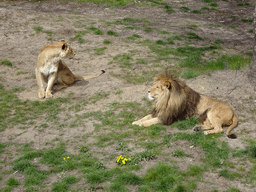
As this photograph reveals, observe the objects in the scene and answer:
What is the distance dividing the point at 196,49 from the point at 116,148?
797cm

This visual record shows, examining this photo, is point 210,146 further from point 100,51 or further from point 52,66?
point 100,51

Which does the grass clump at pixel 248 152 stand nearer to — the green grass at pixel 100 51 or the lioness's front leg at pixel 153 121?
the lioness's front leg at pixel 153 121

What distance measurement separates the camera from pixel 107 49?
12.8m

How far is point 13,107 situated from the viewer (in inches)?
331

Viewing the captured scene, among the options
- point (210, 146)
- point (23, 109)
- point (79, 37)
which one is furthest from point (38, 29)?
point (210, 146)

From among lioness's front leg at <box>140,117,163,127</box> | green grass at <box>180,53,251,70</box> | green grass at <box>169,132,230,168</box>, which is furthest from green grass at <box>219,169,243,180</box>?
green grass at <box>180,53,251,70</box>

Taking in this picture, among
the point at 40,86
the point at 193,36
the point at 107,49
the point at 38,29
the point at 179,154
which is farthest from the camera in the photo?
the point at 193,36

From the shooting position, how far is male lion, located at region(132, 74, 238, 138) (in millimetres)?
6562

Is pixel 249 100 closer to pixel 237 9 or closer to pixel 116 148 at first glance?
pixel 116 148

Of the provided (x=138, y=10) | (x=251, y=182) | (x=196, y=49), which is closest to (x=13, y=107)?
(x=251, y=182)

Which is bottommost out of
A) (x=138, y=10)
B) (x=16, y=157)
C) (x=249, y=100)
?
(x=16, y=157)

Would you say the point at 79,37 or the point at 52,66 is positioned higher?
the point at 79,37

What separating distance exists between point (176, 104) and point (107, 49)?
6.94 metres

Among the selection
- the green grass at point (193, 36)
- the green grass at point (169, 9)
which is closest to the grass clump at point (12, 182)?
the green grass at point (193, 36)
